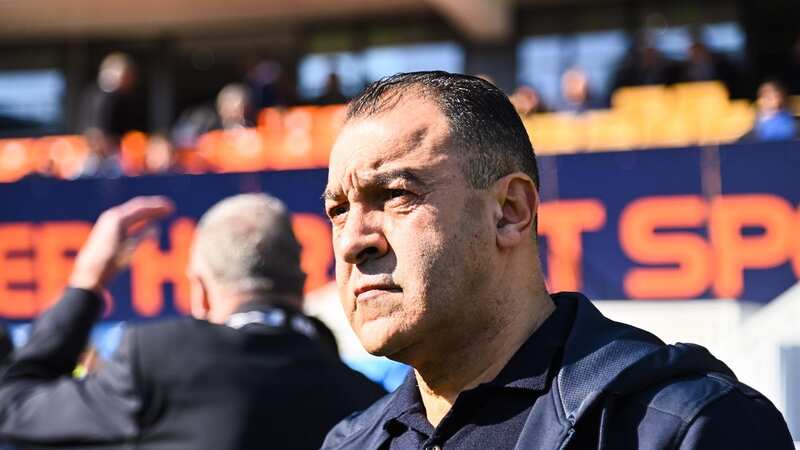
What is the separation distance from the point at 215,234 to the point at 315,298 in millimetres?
3405

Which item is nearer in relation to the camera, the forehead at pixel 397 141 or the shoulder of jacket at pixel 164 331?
the forehead at pixel 397 141

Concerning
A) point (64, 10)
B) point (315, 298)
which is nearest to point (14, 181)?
point (315, 298)

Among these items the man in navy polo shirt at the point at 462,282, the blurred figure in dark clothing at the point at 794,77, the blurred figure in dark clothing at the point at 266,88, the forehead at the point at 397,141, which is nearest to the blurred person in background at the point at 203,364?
the man in navy polo shirt at the point at 462,282

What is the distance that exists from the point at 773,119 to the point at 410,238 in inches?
292

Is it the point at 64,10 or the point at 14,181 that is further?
the point at 64,10

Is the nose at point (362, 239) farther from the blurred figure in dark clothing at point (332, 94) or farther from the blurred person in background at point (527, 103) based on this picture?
the blurred figure in dark clothing at point (332, 94)

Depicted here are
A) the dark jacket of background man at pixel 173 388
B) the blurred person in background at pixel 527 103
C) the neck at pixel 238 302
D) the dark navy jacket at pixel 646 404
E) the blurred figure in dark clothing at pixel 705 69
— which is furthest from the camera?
the blurred figure in dark clothing at pixel 705 69

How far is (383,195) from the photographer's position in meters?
1.72

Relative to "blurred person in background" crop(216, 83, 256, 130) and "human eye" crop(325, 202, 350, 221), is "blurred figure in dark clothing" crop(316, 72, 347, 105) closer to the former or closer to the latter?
"blurred person in background" crop(216, 83, 256, 130)

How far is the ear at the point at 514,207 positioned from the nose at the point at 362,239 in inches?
7.4

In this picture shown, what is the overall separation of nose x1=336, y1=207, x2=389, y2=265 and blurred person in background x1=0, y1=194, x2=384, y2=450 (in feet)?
3.86

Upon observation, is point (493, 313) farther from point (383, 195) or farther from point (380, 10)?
point (380, 10)

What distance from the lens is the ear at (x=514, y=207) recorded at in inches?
68.0

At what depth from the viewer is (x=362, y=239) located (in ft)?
5.61
